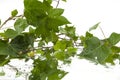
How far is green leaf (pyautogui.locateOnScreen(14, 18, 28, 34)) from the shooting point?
18.0 inches

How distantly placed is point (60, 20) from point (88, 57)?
0.27 feet

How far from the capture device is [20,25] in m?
0.46

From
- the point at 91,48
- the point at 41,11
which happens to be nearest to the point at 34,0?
the point at 41,11

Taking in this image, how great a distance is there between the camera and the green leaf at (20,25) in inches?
18.0

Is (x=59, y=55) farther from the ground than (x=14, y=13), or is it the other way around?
(x=14, y=13)

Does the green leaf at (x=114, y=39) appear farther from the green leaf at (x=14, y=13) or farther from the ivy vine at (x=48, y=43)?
the green leaf at (x=14, y=13)

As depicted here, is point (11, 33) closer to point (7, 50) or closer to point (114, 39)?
point (7, 50)


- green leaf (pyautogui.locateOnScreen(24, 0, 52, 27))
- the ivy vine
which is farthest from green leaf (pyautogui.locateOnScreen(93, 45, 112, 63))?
green leaf (pyautogui.locateOnScreen(24, 0, 52, 27))

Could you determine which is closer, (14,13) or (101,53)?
(101,53)

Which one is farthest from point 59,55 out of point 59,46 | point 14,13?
point 14,13

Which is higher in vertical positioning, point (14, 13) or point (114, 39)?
point (14, 13)

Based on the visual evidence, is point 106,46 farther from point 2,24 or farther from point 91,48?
point 2,24

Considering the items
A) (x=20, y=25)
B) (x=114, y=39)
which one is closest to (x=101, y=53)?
(x=114, y=39)

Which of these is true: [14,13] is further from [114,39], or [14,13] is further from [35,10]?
[114,39]
